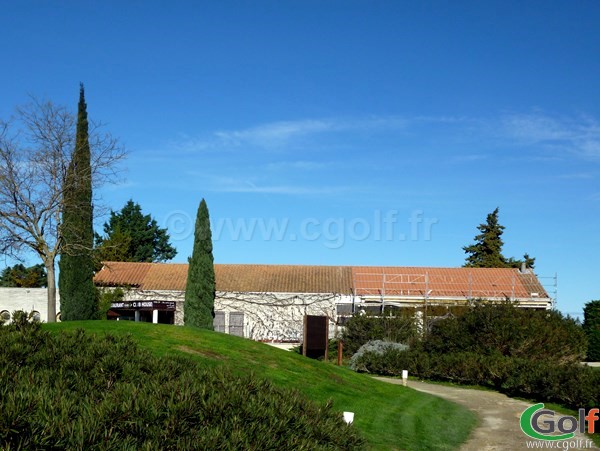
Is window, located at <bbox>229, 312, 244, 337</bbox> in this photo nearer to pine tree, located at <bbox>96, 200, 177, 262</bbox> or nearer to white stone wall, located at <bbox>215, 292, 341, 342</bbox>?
white stone wall, located at <bbox>215, 292, 341, 342</bbox>

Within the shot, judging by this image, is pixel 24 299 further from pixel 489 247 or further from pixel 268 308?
pixel 489 247

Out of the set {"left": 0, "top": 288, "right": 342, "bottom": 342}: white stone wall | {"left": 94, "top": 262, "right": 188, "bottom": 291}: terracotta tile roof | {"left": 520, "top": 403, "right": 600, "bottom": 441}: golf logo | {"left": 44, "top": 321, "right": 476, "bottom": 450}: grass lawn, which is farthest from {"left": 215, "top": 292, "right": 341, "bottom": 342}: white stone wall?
{"left": 520, "top": 403, "right": 600, "bottom": 441}: golf logo

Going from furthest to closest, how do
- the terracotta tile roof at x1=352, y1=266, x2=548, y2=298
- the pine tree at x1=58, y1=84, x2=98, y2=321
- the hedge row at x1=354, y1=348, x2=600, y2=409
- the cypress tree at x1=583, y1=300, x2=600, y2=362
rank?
the terracotta tile roof at x1=352, y1=266, x2=548, y2=298 → the cypress tree at x1=583, y1=300, x2=600, y2=362 → the pine tree at x1=58, y1=84, x2=98, y2=321 → the hedge row at x1=354, y1=348, x2=600, y2=409

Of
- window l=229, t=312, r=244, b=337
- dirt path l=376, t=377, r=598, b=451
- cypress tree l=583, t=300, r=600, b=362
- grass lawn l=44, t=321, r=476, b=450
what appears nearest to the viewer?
dirt path l=376, t=377, r=598, b=451

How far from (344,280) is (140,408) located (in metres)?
38.1

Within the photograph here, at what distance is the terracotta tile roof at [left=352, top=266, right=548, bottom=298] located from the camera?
4131 cm

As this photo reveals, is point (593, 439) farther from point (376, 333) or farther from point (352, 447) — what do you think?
point (376, 333)

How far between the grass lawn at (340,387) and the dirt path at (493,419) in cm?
33

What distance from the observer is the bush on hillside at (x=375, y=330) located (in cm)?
3100

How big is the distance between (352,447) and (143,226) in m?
59.4

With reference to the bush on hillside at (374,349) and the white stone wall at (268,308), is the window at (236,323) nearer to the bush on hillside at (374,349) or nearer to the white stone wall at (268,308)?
the white stone wall at (268,308)

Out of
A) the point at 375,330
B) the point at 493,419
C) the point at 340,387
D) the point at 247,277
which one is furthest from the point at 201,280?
the point at 493,419

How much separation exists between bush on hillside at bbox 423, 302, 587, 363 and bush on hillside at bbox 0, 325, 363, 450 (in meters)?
18.0

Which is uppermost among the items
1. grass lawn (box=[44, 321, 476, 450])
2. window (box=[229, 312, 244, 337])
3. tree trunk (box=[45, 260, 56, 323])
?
tree trunk (box=[45, 260, 56, 323])
